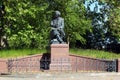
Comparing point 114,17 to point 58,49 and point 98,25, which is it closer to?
point 98,25

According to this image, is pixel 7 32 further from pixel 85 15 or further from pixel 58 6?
pixel 85 15

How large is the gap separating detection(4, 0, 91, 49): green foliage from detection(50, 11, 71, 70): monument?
1059 centimetres

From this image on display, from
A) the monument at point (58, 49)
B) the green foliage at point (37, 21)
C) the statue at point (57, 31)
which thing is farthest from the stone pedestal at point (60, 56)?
the green foliage at point (37, 21)

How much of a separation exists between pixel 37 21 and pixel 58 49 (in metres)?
13.1

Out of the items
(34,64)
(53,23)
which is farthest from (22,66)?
(53,23)

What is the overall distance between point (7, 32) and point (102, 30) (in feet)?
32.1

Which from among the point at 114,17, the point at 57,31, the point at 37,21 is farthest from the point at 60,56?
the point at 114,17

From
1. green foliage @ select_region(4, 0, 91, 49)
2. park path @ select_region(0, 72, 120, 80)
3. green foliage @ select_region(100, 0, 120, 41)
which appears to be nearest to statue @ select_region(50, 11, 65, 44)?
park path @ select_region(0, 72, 120, 80)

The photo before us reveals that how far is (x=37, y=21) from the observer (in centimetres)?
3903

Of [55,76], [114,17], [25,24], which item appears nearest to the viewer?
[55,76]

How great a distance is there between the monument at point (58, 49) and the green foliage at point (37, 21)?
10589mm

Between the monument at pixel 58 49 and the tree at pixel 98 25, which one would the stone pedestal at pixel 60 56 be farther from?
the tree at pixel 98 25

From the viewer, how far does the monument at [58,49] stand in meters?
25.9

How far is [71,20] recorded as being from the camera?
38750mm
